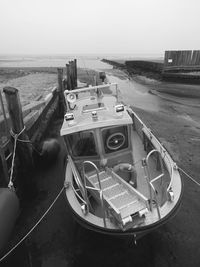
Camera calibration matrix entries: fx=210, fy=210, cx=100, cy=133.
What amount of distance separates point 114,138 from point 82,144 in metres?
0.82

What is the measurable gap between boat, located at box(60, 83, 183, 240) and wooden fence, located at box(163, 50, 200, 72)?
26589 millimetres

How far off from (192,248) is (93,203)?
245cm

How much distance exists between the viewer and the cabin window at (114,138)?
5199mm

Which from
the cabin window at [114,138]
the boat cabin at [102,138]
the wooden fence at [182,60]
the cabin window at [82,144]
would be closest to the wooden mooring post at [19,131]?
the boat cabin at [102,138]

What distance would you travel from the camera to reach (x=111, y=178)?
5156 mm

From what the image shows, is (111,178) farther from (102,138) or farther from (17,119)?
(17,119)

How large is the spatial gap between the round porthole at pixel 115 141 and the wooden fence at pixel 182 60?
27.0 metres

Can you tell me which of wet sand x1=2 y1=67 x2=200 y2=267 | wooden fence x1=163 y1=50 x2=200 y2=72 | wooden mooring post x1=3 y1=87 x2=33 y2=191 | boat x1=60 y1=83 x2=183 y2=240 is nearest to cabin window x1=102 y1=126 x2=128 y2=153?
boat x1=60 y1=83 x2=183 y2=240

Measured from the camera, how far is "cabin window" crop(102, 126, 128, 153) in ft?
17.1

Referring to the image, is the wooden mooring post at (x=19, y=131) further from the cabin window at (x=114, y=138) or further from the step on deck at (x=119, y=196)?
the cabin window at (x=114, y=138)

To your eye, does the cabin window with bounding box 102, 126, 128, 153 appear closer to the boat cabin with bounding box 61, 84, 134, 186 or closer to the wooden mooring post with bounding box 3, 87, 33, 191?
the boat cabin with bounding box 61, 84, 134, 186

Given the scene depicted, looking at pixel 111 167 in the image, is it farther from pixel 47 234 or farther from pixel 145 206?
pixel 47 234

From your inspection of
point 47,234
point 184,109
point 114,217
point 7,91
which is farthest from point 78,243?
point 184,109

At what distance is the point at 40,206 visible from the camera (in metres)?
6.35
